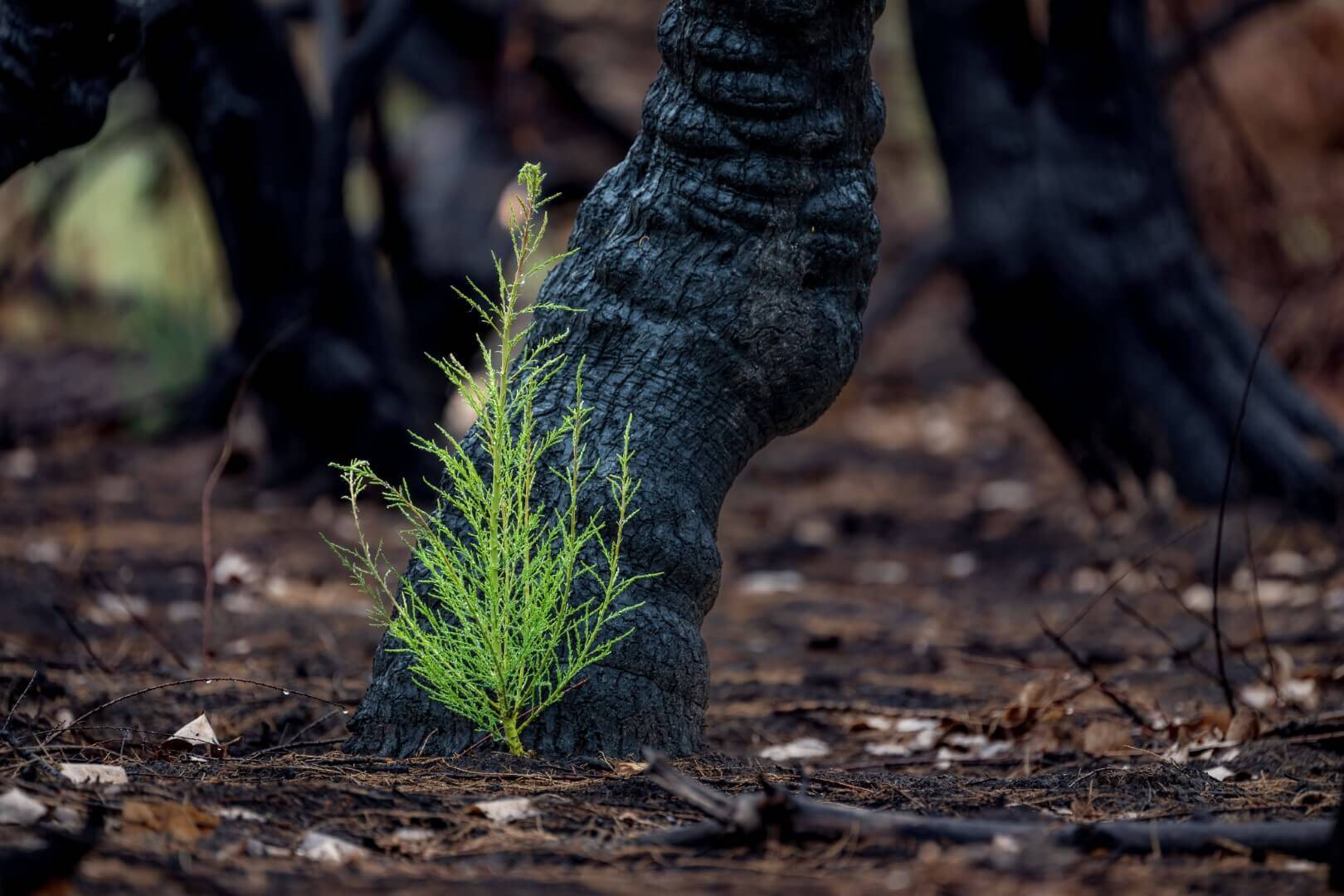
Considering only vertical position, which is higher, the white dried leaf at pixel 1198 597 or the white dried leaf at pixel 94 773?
the white dried leaf at pixel 1198 597

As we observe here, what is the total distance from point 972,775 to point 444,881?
4.44ft

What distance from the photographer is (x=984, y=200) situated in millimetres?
6098

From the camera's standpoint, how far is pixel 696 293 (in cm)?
260

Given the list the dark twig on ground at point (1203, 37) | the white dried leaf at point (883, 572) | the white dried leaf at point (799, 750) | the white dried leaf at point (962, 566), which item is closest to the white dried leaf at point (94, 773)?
the white dried leaf at point (799, 750)

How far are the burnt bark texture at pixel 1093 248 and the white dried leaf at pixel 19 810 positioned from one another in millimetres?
4969

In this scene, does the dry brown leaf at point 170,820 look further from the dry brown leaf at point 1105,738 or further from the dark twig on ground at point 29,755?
the dry brown leaf at point 1105,738

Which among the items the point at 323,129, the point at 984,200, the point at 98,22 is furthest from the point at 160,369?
the point at 98,22

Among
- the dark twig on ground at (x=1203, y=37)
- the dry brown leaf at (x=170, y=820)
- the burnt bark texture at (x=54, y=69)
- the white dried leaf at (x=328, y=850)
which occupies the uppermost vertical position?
the dark twig on ground at (x=1203, y=37)

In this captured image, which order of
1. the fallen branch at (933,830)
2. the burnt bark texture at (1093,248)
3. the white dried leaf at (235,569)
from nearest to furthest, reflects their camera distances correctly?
the fallen branch at (933,830), the white dried leaf at (235,569), the burnt bark texture at (1093,248)

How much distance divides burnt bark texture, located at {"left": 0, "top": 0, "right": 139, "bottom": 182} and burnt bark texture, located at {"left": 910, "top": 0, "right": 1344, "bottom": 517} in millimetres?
4040

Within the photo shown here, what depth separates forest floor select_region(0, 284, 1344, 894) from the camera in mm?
1873

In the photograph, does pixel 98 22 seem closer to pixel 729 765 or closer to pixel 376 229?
pixel 729 765

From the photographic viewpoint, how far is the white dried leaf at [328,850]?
74.5 inches

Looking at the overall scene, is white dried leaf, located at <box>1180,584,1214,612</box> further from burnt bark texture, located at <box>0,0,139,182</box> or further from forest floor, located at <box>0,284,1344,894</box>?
burnt bark texture, located at <box>0,0,139,182</box>
